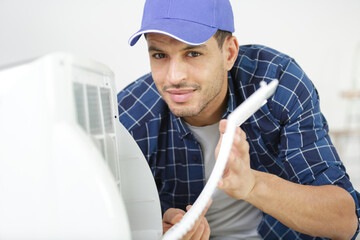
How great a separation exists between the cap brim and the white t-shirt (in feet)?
1.34

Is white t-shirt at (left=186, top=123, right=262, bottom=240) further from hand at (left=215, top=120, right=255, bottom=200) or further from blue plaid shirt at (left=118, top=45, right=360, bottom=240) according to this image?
hand at (left=215, top=120, right=255, bottom=200)

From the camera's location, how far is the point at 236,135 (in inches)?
29.3

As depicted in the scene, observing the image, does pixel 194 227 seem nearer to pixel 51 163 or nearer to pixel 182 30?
pixel 51 163

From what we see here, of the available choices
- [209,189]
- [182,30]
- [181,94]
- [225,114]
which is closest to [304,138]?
[225,114]

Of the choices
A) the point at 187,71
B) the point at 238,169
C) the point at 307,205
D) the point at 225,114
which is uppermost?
the point at 187,71

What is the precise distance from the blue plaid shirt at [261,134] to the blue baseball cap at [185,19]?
284mm

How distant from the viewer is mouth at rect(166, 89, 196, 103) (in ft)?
3.75

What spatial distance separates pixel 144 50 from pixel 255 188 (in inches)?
59.0

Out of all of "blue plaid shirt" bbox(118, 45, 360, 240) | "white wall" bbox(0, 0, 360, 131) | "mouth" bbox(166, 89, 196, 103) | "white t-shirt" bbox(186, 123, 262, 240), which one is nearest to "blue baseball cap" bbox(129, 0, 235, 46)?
"mouth" bbox(166, 89, 196, 103)

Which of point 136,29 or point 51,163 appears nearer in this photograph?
point 51,163

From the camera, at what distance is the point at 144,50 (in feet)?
7.32

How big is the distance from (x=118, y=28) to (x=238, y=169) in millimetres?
1637

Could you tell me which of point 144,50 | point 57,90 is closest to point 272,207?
point 57,90

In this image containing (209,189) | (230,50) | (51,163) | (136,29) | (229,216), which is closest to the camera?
(51,163)
